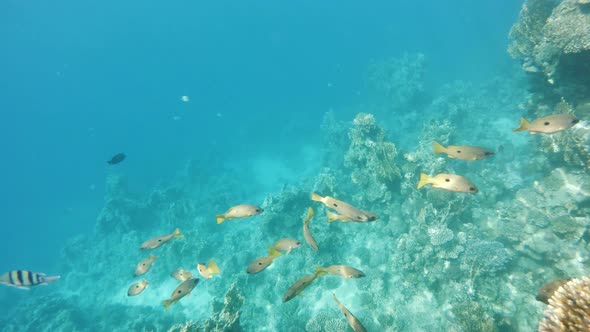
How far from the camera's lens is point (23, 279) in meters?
5.56

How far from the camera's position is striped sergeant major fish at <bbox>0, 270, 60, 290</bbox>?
545cm

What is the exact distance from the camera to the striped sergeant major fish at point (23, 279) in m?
5.45

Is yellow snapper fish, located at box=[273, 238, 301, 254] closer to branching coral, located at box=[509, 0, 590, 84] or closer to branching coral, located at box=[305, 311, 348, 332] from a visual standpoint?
branching coral, located at box=[305, 311, 348, 332]

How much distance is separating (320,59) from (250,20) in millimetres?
80100

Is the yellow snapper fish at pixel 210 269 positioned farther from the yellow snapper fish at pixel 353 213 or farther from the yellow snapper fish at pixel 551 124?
the yellow snapper fish at pixel 551 124

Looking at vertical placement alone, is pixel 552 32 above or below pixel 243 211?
above

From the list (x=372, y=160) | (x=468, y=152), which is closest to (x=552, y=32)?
(x=372, y=160)

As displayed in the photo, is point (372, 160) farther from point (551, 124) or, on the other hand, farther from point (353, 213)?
point (353, 213)

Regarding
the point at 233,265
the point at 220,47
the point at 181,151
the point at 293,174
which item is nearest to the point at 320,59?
the point at 181,151

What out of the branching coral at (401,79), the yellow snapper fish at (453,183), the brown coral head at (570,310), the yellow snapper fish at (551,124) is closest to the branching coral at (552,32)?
the yellow snapper fish at (551,124)

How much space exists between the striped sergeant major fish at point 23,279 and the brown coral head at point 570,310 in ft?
26.6

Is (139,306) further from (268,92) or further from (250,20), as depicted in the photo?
(250,20)

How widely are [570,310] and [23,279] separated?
9066 millimetres

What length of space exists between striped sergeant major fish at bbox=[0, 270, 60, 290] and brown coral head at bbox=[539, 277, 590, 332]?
26.6ft
